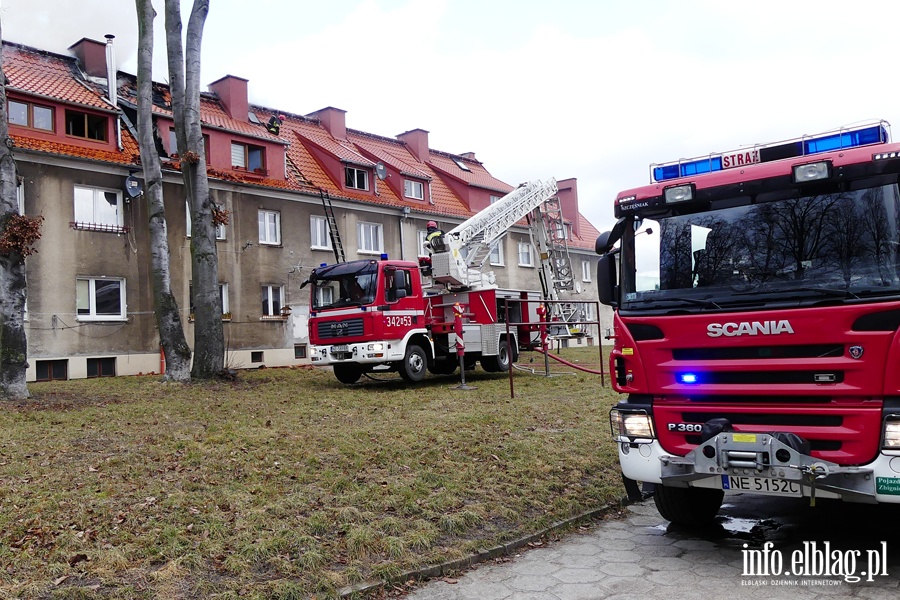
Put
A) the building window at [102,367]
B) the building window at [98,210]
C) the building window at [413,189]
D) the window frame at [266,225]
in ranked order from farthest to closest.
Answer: the building window at [413,189], the window frame at [266,225], the building window at [98,210], the building window at [102,367]

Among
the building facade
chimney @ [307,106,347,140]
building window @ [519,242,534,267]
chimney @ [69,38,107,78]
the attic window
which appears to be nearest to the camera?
the building facade

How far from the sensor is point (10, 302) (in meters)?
12.4

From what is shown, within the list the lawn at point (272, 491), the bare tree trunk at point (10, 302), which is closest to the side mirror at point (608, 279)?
the lawn at point (272, 491)

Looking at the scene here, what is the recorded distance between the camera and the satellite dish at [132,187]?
20.5m

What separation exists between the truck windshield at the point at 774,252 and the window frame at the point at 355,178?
23.4m

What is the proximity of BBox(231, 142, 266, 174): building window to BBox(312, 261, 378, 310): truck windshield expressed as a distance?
399 inches

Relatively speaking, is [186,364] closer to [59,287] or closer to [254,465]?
[59,287]

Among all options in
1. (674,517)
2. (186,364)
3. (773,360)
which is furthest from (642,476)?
(186,364)

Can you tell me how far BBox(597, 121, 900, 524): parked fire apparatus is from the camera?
442 centimetres

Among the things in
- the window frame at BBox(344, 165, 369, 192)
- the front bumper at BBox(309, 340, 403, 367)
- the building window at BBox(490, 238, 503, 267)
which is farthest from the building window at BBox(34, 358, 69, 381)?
the building window at BBox(490, 238, 503, 267)

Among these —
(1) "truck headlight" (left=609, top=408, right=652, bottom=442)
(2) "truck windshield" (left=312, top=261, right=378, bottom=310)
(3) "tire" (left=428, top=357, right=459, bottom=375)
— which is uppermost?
(2) "truck windshield" (left=312, top=261, right=378, bottom=310)

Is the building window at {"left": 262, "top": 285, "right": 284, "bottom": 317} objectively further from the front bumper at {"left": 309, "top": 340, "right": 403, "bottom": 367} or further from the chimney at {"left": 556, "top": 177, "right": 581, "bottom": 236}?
the chimney at {"left": 556, "top": 177, "right": 581, "bottom": 236}

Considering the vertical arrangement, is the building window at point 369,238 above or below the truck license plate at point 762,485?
above

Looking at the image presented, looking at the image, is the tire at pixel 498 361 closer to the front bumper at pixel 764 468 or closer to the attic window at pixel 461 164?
the front bumper at pixel 764 468
